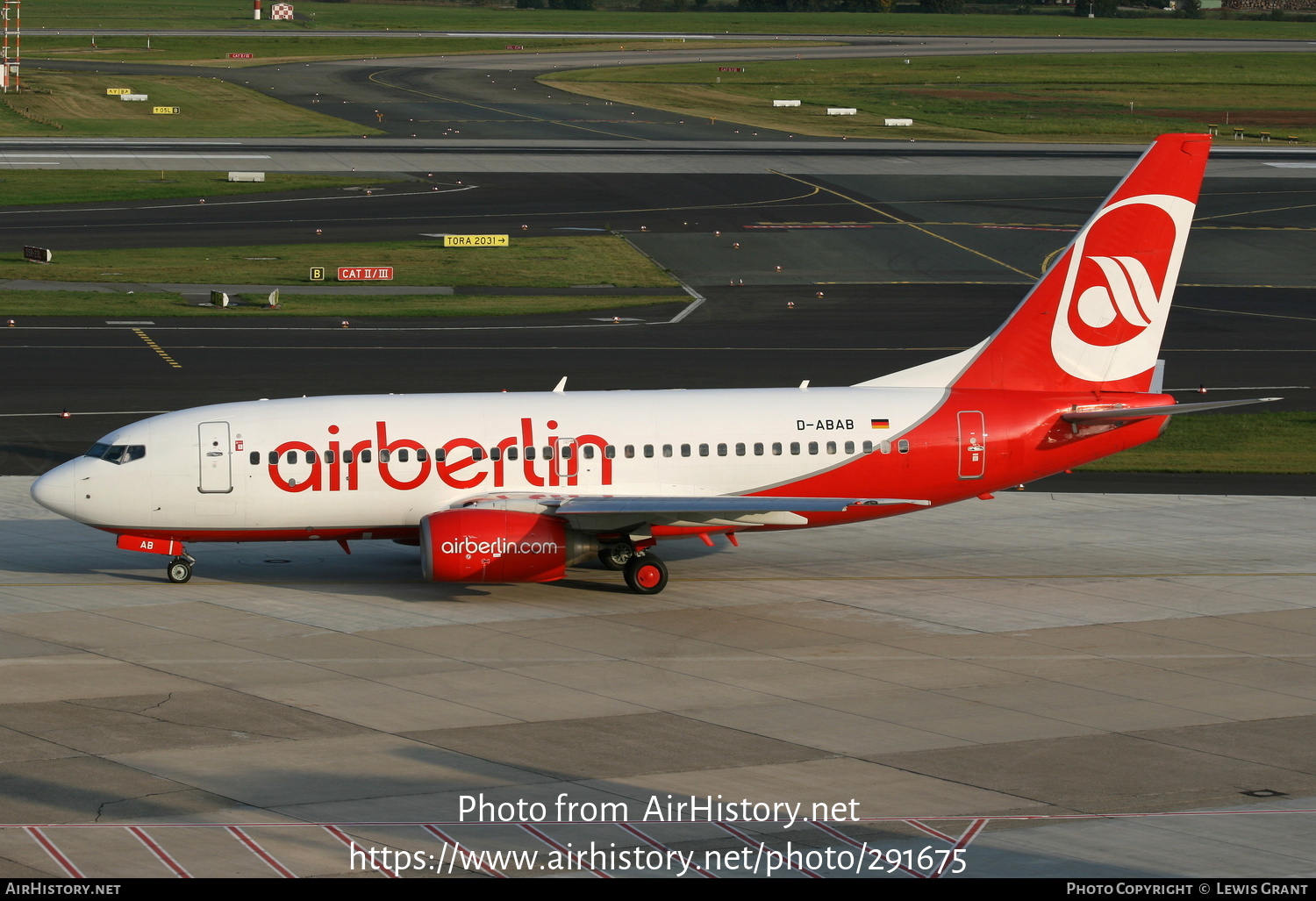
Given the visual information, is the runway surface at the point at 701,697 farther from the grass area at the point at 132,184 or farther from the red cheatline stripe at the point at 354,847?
the grass area at the point at 132,184

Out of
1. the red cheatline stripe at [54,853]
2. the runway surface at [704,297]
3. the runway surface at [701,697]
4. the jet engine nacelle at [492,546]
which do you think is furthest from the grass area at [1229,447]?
the red cheatline stripe at [54,853]

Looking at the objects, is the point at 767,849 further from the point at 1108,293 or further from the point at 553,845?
the point at 1108,293

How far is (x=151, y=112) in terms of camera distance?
138 m

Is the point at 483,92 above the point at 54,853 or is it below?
above

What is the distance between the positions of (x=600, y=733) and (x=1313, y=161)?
107m

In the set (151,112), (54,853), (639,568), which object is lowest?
(54,853)

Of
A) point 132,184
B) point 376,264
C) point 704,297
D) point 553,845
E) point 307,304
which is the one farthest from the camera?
point 132,184

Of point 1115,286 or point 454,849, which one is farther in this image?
point 1115,286

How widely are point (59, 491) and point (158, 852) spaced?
55.0 feet

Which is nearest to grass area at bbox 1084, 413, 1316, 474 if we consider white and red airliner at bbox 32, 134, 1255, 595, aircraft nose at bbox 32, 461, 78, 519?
white and red airliner at bbox 32, 134, 1255, 595

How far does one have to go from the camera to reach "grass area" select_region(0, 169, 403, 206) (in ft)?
317

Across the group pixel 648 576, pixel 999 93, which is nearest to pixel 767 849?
pixel 648 576

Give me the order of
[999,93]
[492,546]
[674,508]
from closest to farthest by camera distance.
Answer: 1. [492,546]
2. [674,508]
3. [999,93]

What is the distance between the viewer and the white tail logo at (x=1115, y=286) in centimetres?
3809
